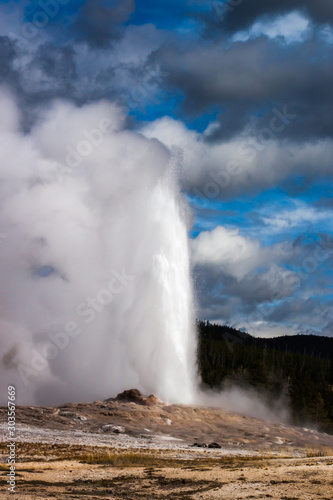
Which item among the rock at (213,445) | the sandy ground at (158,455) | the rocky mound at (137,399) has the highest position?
the rocky mound at (137,399)

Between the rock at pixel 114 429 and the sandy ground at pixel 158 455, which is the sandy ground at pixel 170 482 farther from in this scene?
the rock at pixel 114 429

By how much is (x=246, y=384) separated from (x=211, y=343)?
47.4 m

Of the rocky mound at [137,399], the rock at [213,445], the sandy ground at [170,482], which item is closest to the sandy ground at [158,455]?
the sandy ground at [170,482]

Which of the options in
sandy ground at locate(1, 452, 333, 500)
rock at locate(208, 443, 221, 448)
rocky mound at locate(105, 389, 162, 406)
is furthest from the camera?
rocky mound at locate(105, 389, 162, 406)

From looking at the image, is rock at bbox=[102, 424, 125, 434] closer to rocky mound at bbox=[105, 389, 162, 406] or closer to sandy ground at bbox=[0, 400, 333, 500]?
sandy ground at bbox=[0, 400, 333, 500]

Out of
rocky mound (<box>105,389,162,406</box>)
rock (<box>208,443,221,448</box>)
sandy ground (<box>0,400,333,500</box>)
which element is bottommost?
rock (<box>208,443,221,448</box>)

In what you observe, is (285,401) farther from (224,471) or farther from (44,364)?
(224,471)

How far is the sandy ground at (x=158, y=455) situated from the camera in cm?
1327

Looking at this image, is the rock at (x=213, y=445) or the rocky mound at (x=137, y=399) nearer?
the rock at (x=213, y=445)

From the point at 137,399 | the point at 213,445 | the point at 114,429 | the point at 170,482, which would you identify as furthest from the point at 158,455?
the point at 137,399

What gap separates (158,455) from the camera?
73.2 ft

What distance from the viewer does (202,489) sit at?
1331 cm

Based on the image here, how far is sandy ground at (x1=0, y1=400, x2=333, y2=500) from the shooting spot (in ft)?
43.5

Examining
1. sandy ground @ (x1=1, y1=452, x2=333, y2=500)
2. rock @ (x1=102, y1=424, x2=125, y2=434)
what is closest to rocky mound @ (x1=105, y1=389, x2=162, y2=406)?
rock @ (x1=102, y1=424, x2=125, y2=434)
